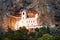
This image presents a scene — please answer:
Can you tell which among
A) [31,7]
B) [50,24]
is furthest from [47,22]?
[31,7]

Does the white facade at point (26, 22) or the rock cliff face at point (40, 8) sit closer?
the rock cliff face at point (40, 8)

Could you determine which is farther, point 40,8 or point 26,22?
point 26,22

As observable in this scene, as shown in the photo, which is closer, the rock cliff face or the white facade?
the rock cliff face

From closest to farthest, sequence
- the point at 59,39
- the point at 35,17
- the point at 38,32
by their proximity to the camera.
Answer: the point at 59,39 < the point at 38,32 < the point at 35,17

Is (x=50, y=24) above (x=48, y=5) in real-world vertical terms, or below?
below

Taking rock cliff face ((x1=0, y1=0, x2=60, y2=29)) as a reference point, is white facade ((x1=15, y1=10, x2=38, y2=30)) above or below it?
below

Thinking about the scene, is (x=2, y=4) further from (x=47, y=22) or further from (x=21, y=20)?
(x=47, y=22)

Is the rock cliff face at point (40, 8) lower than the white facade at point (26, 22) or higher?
higher

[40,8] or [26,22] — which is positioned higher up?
[40,8]
